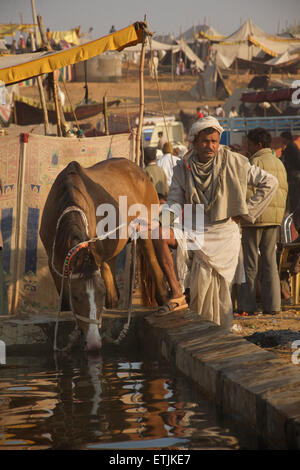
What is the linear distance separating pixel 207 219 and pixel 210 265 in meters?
0.41

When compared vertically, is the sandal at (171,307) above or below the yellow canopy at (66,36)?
below

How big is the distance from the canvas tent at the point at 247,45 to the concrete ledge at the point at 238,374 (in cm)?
4174

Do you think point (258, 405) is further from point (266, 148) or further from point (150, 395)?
point (266, 148)

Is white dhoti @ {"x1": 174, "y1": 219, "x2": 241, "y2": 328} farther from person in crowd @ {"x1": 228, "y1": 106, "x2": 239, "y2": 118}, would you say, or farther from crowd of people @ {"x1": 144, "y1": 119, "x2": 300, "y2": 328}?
person in crowd @ {"x1": 228, "y1": 106, "x2": 239, "y2": 118}

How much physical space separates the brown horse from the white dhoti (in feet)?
1.25

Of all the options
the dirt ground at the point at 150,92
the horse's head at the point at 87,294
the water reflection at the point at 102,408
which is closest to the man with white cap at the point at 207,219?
the horse's head at the point at 87,294

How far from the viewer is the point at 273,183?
7121 millimetres

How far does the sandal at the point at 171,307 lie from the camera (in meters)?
6.77

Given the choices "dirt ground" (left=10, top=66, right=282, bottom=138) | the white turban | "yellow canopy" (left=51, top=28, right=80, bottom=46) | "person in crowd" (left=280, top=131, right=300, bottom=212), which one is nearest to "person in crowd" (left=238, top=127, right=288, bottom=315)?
the white turban

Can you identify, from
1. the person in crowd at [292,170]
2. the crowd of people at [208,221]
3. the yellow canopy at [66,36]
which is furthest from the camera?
the yellow canopy at [66,36]

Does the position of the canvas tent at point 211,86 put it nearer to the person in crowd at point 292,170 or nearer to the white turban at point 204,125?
the person in crowd at point 292,170

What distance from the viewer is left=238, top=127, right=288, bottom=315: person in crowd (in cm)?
888

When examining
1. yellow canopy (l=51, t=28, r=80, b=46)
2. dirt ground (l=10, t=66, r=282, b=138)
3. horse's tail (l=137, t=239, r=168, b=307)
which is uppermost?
yellow canopy (l=51, t=28, r=80, b=46)
